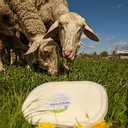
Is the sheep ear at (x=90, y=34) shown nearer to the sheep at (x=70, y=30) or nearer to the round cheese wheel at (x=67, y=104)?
the sheep at (x=70, y=30)

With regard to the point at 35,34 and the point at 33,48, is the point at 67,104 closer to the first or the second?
the point at 33,48

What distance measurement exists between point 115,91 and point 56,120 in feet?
3.32

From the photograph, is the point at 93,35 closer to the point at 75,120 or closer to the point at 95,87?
the point at 95,87

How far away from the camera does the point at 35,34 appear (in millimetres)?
4648

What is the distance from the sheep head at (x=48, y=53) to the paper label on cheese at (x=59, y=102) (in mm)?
2056

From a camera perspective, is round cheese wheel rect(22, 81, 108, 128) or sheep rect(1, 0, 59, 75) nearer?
round cheese wheel rect(22, 81, 108, 128)

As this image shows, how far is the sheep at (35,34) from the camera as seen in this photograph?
397cm

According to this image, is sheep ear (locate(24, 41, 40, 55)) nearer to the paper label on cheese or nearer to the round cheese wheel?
the round cheese wheel

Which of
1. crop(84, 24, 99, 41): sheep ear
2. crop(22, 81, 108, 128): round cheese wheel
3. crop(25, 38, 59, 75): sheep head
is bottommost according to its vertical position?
crop(22, 81, 108, 128): round cheese wheel

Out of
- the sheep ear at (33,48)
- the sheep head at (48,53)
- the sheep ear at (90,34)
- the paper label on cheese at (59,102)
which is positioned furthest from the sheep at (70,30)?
the paper label on cheese at (59,102)

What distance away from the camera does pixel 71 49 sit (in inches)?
125

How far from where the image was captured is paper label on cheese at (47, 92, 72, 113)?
5.46 feet

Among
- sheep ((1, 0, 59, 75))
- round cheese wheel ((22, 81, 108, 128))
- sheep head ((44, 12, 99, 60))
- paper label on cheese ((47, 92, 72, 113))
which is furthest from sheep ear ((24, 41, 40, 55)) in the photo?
paper label on cheese ((47, 92, 72, 113))

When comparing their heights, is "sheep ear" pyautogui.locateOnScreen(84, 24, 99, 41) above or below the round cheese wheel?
above
